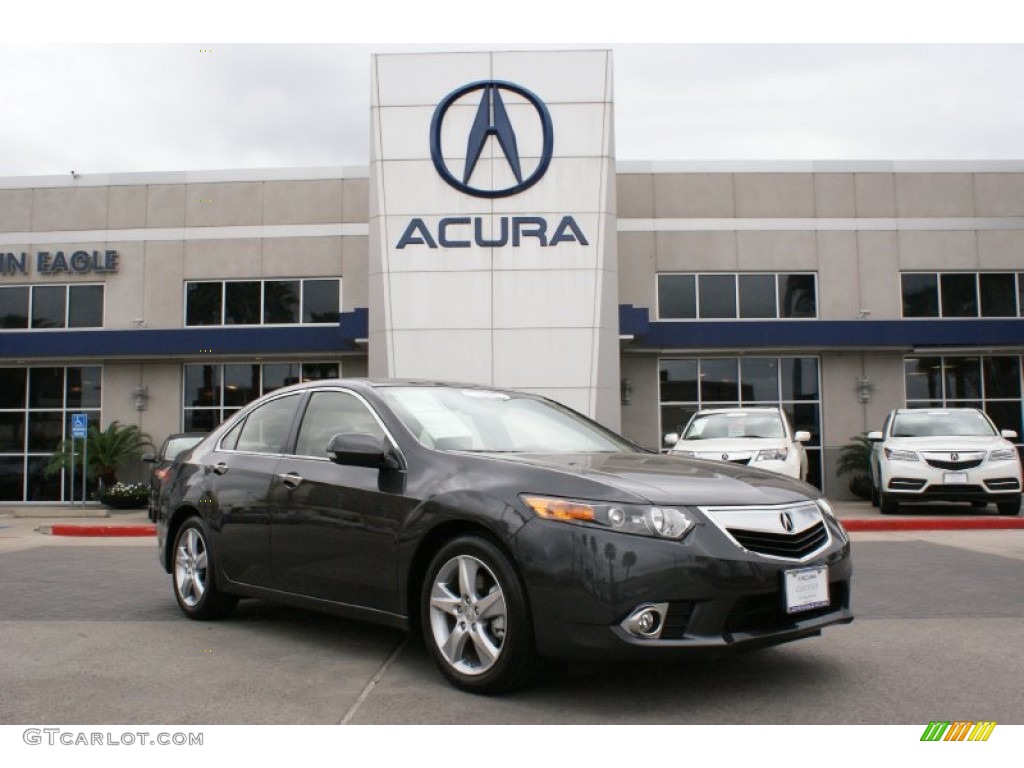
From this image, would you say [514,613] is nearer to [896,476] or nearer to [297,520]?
[297,520]

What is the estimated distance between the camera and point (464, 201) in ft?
65.3


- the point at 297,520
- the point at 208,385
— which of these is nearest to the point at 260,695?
the point at 297,520

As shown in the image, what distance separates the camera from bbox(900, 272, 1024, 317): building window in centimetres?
2305

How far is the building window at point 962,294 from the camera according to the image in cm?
2305

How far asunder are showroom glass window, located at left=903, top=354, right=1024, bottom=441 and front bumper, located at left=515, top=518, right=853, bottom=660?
66.6ft

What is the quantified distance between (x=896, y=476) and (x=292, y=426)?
11.8 meters

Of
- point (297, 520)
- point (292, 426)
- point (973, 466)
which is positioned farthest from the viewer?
point (973, 466)

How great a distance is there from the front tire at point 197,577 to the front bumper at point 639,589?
287 cm

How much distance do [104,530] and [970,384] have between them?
1882 cm

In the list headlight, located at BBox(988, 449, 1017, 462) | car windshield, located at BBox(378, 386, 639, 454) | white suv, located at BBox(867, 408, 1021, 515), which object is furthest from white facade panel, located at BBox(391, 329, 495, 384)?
car windshield, located at BBox(378, 386, 639, 454)

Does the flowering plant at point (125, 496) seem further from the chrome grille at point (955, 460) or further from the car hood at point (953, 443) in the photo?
the chrome grille at point (955, 460)

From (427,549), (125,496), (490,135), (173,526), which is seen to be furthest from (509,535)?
(125,496)

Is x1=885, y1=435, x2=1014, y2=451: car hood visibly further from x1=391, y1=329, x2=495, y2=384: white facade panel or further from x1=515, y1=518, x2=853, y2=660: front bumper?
x1=515, y1=518, x2=853, y2=660: front bumper

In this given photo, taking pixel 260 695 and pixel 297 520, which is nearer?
pixel 260 695
